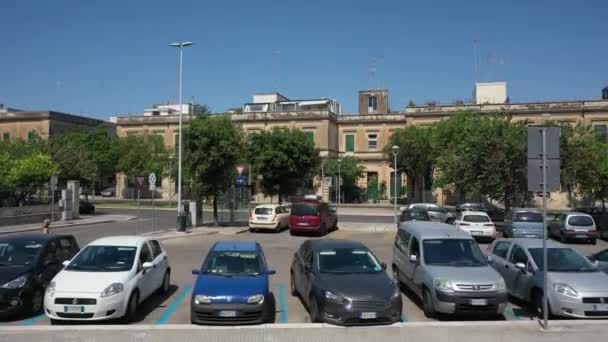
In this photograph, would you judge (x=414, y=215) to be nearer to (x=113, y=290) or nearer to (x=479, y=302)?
(x=479, y=302)

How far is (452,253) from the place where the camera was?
487 inches

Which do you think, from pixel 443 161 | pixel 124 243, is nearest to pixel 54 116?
pixel 443 161

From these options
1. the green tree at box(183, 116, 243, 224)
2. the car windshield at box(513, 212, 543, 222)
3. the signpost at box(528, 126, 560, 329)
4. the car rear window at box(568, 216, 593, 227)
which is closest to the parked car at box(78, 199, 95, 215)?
the green tree at box(183, 116, 243, 224)

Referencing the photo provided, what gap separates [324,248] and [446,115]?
2213 inches

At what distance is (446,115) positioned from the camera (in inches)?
2559

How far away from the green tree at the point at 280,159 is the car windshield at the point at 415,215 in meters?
21.1

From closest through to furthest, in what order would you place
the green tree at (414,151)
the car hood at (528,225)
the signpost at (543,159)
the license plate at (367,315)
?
the license plate at (367,315), the signpost at (543,159), the car hood at (528,225), the green tree at (414,151)

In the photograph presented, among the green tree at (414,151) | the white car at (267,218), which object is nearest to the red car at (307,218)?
the white car at (267,218)

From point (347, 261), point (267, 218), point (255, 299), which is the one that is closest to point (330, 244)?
point (347, 261)

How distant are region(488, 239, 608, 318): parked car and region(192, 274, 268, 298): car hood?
5649 millimetres

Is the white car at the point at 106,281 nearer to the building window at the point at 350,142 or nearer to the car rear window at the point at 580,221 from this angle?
the car rear window at the point at 580,221

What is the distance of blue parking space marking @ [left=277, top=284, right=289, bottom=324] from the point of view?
36.3 feet

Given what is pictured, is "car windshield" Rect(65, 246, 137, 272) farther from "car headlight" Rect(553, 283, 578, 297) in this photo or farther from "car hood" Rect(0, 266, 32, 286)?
"car headlight" Rect(553, 283, 578, 297)

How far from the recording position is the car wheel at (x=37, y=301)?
36.3ft
